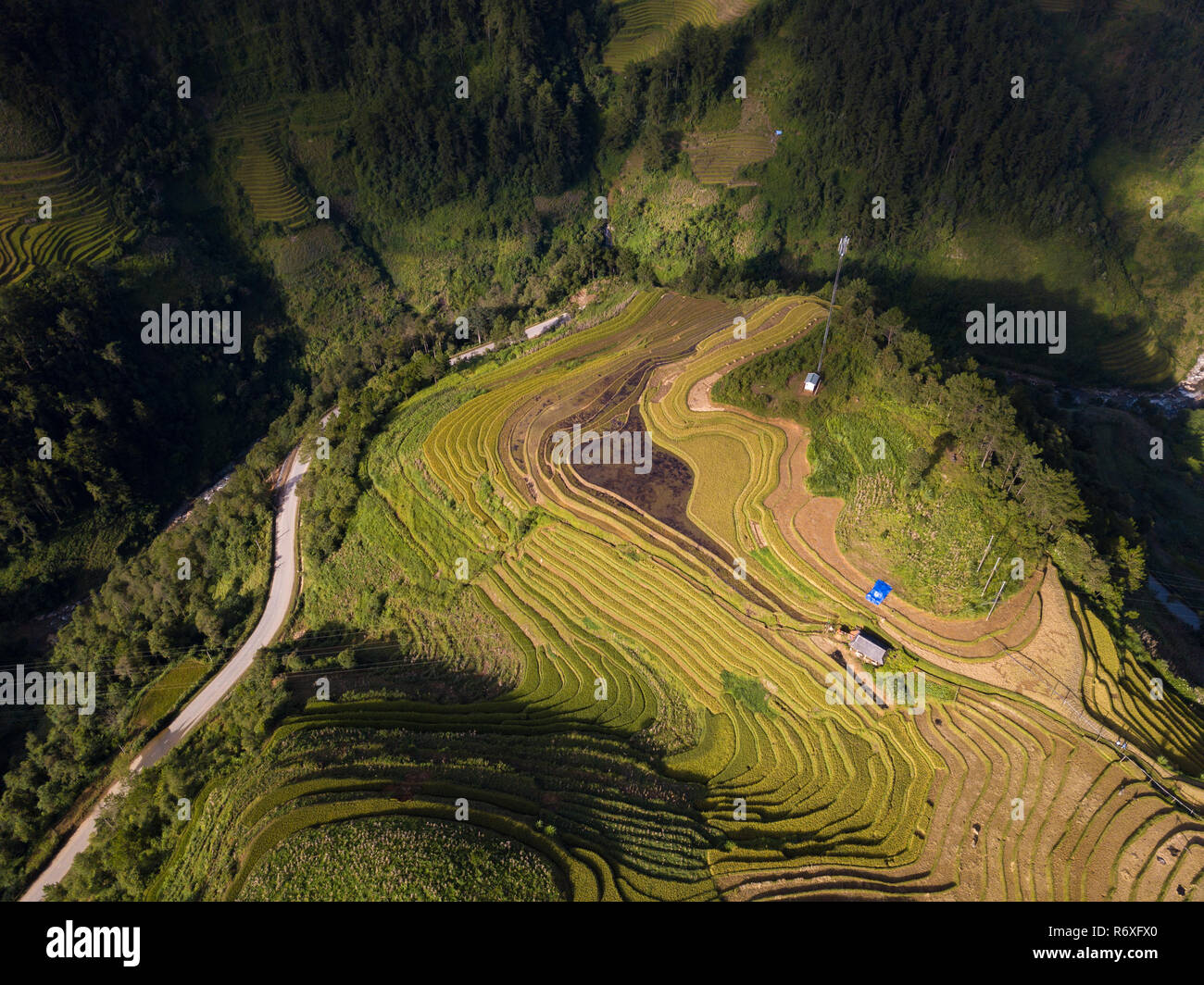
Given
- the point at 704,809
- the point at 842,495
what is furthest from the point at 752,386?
the point at 704,809

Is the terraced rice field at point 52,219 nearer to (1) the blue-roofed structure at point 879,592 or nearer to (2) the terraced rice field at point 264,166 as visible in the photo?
(2) the terraced rice field at point 264,166

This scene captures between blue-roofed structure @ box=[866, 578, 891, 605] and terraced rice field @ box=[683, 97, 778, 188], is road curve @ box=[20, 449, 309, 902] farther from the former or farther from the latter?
terraced rice field @ box=[683, 97, 778, 188]

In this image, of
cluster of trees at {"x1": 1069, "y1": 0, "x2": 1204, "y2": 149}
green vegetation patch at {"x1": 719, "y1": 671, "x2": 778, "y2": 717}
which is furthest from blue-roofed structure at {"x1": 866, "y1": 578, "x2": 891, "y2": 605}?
cluster of trees at {"x1": 1069, "y1": 0, "x2": 1204, "y2": 149}

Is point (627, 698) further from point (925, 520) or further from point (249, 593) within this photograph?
point (249, 593)

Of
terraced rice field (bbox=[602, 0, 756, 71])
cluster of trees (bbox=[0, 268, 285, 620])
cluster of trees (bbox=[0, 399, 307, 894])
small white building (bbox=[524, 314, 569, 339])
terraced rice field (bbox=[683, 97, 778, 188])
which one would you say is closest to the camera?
cluster of trees (bbox=[0, 399, 307, 894])

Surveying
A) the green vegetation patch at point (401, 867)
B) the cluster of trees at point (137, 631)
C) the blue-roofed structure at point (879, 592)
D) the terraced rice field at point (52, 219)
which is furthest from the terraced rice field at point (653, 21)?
the green vegetation patch at point (401, 867)
